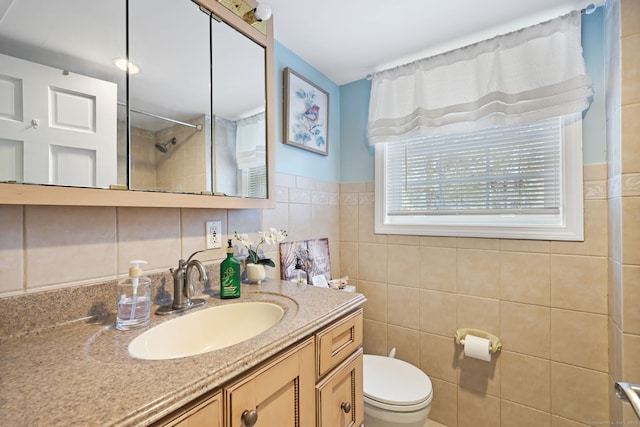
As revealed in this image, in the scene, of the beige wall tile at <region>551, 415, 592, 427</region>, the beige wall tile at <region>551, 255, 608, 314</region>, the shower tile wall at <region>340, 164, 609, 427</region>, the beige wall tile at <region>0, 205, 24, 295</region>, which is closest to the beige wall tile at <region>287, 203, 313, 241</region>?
the shower tile wall at <region>340, 164, 609, 427</region>

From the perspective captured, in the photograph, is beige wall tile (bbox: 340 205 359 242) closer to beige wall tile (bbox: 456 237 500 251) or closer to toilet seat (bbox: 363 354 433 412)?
beige wall tile (bbox: 456 237 500 251)

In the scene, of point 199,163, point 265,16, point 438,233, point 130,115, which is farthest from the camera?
A: point 438,233

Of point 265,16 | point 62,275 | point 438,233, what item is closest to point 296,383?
point 62,275

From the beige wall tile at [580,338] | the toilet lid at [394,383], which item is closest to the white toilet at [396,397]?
the toilet lid at [394,383]

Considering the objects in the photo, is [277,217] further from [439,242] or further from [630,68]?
[630,68]

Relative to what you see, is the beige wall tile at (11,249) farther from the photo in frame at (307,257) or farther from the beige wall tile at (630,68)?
the beige wall tile at (630,68)

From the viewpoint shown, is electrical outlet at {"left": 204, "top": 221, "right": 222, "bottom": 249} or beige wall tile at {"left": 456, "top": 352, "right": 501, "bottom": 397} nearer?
electrical outlet at {"left": 204, "top": 221, "right": 222, "bottom": 249}

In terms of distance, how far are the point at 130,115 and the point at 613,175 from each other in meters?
1.95

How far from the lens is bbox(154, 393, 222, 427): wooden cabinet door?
0.54 m

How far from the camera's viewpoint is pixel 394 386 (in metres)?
1.48

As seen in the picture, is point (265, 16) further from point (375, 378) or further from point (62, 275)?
point (375, 378)

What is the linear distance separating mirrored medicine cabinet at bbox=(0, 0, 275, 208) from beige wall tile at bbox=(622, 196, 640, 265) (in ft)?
4.99

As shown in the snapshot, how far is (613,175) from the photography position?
1.26 m

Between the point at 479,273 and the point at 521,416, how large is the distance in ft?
2.52
